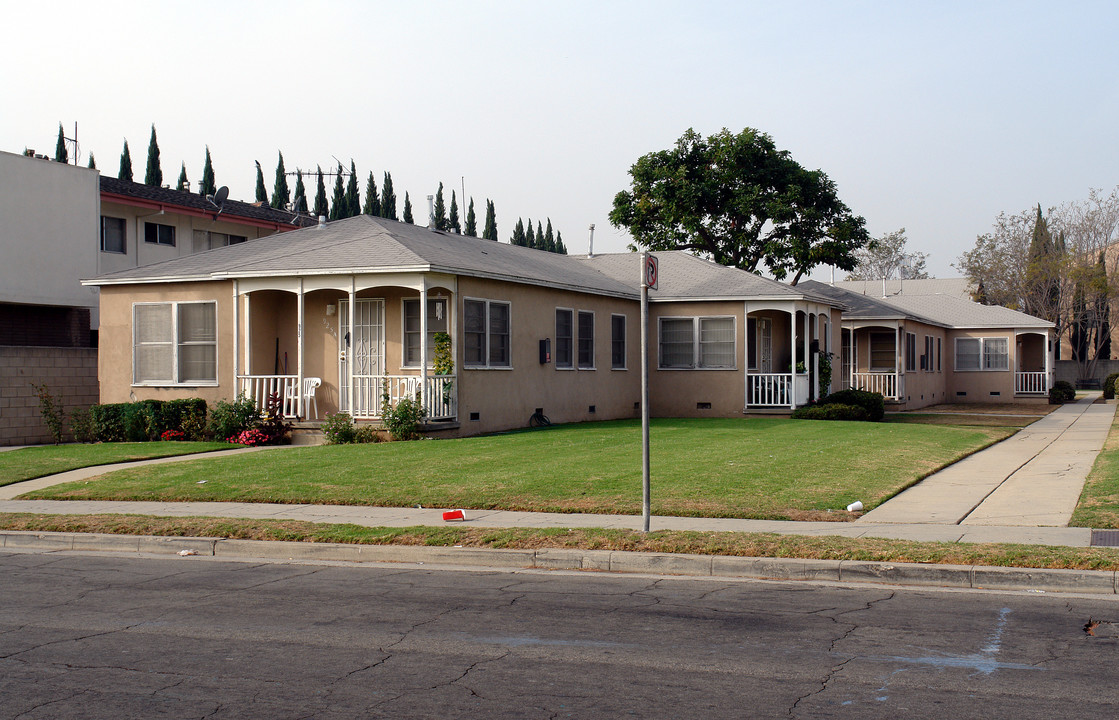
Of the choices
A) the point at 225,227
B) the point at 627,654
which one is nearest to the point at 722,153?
the point at 225,227

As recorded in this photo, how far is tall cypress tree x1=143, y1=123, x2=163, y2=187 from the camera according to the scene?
176 ft

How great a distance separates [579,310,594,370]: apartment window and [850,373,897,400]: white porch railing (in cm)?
1304

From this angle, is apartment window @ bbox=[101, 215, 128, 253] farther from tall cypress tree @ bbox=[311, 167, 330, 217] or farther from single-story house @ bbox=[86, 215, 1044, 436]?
tall cypress tree @ bbox=[311, 167, 330, 217]

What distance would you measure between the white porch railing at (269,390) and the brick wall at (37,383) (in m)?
5.27

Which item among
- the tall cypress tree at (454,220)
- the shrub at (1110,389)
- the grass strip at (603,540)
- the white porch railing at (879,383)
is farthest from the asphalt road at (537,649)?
the tall cypress tree at (454,220)

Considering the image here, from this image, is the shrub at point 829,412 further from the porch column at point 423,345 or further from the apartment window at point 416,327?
the porch column at point 423,345

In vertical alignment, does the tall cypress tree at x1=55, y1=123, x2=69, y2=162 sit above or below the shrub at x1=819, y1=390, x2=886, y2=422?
above

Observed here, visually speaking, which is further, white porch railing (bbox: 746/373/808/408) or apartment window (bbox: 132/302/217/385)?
white porch railing (bbox: 746/373/808/408)

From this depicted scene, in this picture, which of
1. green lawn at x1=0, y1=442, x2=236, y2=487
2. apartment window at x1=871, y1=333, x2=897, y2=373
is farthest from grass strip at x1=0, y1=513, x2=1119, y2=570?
apartment window at x1=871, y1=333, x2=897, y2=373

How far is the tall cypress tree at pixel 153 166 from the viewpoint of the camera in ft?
176

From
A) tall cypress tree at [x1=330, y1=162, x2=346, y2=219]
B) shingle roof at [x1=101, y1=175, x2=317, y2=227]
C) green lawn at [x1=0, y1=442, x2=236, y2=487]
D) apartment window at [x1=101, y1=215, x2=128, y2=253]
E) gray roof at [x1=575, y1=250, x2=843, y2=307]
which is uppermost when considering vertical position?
tall cypress tree at [x1=330, y1=162, x2=346, y2=219]

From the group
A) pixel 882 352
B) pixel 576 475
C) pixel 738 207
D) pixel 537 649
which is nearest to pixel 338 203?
pixel 738 207

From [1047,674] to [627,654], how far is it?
245 cm

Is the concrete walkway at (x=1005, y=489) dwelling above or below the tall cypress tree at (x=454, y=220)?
below
